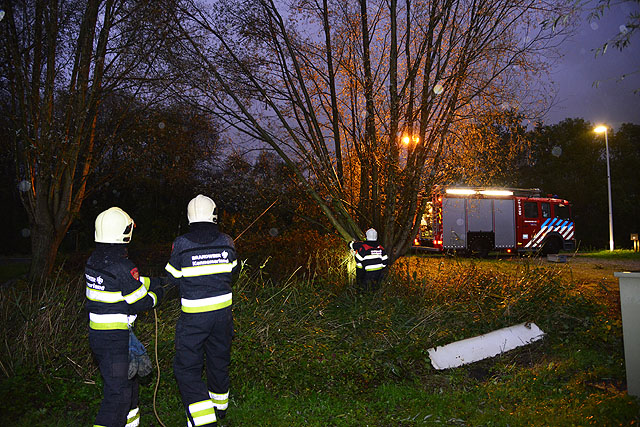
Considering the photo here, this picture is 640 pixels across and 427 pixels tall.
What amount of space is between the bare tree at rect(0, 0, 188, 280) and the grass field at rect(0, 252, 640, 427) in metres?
1.67

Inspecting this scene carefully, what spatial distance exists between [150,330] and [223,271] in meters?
2.07

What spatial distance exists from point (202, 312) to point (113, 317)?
2.15ft

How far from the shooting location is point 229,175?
9664mm

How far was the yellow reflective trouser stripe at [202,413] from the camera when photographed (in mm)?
Answer: 3402

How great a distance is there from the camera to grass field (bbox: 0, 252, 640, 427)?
3941 millimetres

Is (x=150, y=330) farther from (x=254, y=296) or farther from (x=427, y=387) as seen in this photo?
(x=427, y=387)

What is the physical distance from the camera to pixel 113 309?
3225mm

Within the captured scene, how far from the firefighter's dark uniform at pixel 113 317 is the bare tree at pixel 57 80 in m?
5.01

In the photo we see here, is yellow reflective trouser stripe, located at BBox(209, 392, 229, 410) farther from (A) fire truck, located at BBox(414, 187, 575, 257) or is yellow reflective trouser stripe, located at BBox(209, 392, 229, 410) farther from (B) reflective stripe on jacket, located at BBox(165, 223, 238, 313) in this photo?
(A) fire truck, located at BBox(414, 187, 575, 257)

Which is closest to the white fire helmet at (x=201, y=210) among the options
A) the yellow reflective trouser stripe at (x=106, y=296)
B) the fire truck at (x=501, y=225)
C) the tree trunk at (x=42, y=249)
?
the yellow reflective trouser stripe at (x=106, y=296)

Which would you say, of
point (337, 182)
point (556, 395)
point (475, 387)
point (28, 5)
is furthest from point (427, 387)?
point (28, 5)

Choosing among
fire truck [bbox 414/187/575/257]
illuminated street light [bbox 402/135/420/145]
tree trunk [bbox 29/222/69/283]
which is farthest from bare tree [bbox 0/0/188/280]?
fire truck [bbox 414/187/575/257]

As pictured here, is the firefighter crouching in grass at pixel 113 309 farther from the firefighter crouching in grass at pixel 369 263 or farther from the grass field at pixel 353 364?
the firefighter crouching in grass at pixel 369 263

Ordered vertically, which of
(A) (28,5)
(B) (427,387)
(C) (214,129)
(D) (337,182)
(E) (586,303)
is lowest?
(B) (427,387)
